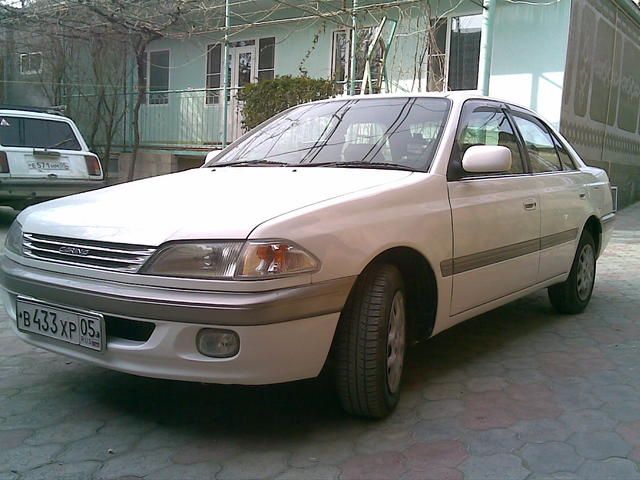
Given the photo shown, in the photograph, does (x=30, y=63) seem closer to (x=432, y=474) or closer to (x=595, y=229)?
(x=595, y=229)

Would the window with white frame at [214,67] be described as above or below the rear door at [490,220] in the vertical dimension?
above

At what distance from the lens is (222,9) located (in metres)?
13.3

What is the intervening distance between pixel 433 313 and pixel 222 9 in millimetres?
11494

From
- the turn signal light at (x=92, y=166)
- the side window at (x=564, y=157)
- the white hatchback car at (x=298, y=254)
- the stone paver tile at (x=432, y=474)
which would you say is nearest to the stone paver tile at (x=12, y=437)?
the white hatchback car at (x=298, y=254)

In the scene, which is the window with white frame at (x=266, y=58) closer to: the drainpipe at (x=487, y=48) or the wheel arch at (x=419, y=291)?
the drainpipe at (x=487, y=48)

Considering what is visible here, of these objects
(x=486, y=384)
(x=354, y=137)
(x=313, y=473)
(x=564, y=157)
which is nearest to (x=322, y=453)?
(x=313, y=473)

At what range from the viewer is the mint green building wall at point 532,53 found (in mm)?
10242

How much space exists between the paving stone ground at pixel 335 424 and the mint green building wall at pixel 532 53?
280 inches

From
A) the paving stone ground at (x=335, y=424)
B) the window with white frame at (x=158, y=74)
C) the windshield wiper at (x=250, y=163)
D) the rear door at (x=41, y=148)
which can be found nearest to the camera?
the paving stone ground at (x=335, y=424)

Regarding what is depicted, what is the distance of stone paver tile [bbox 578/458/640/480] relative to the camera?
2.50 m

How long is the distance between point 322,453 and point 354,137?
182 centimetres

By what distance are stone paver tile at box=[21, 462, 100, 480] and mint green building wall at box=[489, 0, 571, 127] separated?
914cm

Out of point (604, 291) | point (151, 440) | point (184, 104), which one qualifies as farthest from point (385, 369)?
point (184, 104)

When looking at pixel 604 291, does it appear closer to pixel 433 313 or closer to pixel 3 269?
pixel 433 313
